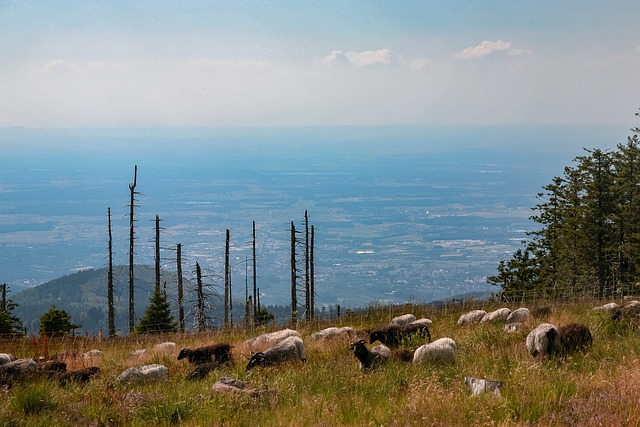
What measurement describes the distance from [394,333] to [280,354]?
3692mm

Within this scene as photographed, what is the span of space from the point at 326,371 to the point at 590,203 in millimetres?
45879

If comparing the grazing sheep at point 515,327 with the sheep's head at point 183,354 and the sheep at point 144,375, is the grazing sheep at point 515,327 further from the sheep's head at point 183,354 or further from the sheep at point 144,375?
the sheep at point 144,375

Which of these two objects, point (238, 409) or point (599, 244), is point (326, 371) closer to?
point (238, 409)

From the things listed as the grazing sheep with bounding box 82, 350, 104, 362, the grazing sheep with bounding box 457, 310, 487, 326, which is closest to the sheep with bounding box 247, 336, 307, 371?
the grazing sheep with bounding box 82, 350, 104, 362

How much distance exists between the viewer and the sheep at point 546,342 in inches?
454

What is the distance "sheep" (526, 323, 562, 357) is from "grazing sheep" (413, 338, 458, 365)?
1.57 meters

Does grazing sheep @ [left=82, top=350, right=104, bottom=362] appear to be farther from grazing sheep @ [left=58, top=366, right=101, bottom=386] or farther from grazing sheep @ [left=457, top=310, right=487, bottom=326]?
grazing sheep @ [left=457, top=310, right=487, bottom=326]

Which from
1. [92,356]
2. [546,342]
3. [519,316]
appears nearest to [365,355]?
[546,342]

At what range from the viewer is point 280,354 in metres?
13.7

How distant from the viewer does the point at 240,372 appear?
476 inches

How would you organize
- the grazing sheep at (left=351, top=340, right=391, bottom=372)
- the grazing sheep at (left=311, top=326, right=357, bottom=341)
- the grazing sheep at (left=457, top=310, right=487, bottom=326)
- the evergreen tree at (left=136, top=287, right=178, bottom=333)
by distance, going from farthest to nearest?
the evergreen tree at (left=136, top=287, right=178, bottom=333), the grazing sheep at (left=457, top=310, right=487, bottom=326), the grazing sheep at (left=311, top=326, right=357, bottom=341), the grazing sheep at (left=351, top=340, right=391, bottom=372)

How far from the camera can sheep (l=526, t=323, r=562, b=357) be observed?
11.5 meters

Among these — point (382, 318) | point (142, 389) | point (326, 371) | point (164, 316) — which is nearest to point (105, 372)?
point (142, 389)

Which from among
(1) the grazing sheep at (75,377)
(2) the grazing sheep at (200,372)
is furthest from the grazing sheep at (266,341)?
(1) the grazing sheep at (75,377)
